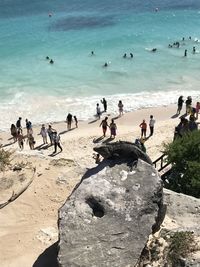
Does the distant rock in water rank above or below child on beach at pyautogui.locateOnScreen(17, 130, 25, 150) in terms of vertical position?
above

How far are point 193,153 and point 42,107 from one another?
783 inches

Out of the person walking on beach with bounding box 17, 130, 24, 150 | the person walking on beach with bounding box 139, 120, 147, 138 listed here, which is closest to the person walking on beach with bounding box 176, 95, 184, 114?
the person walking on beach with bounding box 139, 120, 147, 138

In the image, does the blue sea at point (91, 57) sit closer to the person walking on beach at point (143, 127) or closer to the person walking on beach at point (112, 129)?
the person walking on beach at point (112, 129)

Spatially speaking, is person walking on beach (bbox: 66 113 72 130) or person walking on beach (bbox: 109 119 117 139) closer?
person walking on beach (bbox: 109 119 117 139)

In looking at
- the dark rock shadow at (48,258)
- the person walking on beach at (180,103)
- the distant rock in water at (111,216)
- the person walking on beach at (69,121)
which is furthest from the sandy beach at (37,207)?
the person walking on beach at (180,103)

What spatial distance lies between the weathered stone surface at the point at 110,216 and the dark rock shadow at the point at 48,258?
2.00 m

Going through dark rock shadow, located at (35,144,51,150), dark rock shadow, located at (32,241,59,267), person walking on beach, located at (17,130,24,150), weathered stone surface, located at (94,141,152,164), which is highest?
weathered stone surface, located at (94,141,152,164)

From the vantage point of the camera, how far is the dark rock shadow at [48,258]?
1248 centimetres

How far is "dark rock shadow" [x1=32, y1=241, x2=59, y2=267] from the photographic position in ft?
41.0

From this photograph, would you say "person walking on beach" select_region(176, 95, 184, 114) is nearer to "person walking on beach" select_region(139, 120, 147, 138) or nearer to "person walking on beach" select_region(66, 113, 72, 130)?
"person walking on beach" select_region(139, 120, 147, 138)

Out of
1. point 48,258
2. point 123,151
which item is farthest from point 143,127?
point 48,258

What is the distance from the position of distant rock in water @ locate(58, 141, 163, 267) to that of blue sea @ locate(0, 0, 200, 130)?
806 inches

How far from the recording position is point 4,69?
1713 inches

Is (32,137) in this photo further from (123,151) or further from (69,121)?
(123,151)
